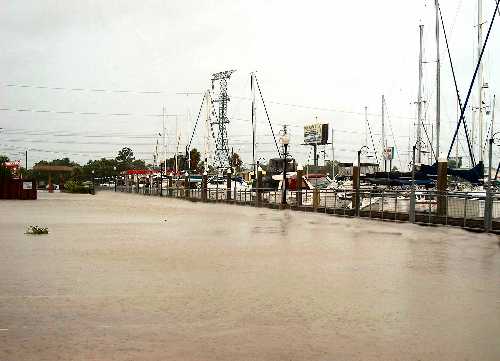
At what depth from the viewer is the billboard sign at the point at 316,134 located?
10706 cm

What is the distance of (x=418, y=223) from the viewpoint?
84.9 feet

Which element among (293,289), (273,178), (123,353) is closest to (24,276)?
(293,289)

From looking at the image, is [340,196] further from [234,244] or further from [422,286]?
[422,286]

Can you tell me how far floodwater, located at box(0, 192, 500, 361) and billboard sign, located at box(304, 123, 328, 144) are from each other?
92.2 meters

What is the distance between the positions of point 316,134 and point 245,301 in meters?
A: 103

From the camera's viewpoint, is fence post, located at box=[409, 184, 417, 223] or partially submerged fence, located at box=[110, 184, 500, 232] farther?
fence post, located at box=[409, 184, 417, 223]

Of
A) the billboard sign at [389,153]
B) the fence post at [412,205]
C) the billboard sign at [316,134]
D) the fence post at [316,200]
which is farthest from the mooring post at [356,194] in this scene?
the billboard sign at [316,134]

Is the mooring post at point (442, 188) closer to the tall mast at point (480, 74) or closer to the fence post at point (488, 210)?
the fence post at point (488, 210)

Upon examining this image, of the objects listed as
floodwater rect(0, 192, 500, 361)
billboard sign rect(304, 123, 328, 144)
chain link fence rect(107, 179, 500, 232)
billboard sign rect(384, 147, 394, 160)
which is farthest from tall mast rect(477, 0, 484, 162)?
billboard sign rect(304, 123, 328, 144)

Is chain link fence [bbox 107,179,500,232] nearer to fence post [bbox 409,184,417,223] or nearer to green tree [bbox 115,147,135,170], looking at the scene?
fence post [bbox 409,184,417,223]

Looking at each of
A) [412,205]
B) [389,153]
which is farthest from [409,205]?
[389,153]

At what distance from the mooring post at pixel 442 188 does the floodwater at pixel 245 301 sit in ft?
30.9

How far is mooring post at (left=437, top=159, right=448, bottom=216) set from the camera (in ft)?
→ 80.5

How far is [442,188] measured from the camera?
25.4m
